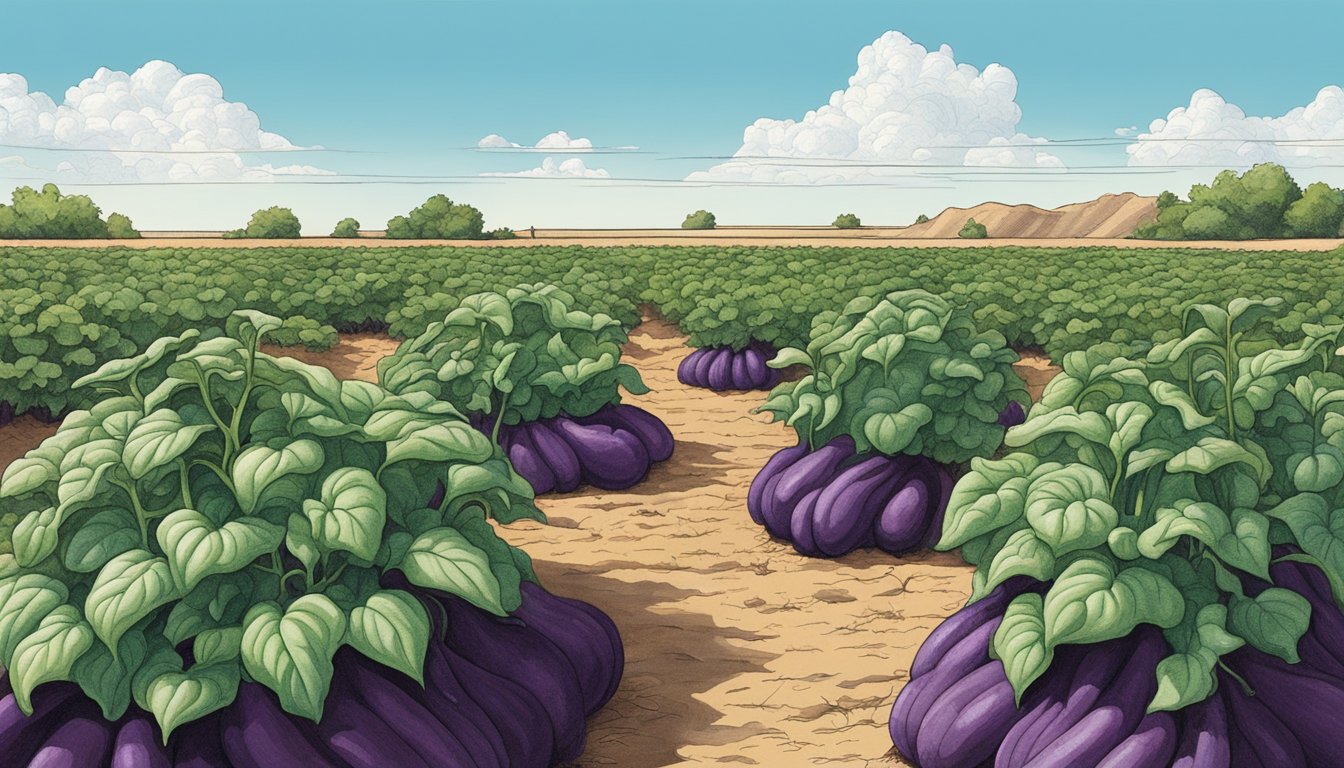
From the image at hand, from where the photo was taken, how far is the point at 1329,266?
17.3 m

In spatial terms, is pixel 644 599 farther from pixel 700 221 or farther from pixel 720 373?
pixel 700 221

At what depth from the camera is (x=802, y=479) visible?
6539mm

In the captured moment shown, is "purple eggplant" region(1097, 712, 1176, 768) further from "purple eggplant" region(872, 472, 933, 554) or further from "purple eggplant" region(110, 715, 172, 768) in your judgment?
"purple eggplant" region(872, 472, 933, 554)

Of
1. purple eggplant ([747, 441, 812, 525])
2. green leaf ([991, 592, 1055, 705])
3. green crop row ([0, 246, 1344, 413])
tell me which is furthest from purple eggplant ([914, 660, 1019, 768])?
green crop row ([0, 246, 1344, 413])

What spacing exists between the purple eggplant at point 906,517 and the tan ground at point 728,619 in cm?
12

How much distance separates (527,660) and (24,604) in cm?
155

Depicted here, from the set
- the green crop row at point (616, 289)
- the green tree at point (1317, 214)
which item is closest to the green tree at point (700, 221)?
the green tree at point (1317, 214)

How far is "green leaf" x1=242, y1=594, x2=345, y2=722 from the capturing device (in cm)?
294

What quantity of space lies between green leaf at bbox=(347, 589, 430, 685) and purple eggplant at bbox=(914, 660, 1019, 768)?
174 cm

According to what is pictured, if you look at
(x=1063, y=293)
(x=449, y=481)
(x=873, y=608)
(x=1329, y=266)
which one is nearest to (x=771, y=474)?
(x=873, y=608)

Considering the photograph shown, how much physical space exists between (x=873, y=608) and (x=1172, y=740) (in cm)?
242

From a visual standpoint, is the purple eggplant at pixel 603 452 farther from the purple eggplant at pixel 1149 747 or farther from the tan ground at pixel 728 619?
the purple eggplant at pixel 1149 747

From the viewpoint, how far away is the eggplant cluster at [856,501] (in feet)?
20.7

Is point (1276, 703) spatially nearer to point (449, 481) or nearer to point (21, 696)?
point (449, 481)
